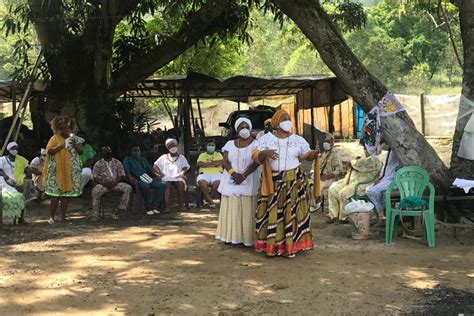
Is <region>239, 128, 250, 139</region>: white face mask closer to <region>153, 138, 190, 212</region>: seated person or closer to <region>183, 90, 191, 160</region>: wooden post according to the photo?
<region>153, 138, 190, 212</region>: seated person

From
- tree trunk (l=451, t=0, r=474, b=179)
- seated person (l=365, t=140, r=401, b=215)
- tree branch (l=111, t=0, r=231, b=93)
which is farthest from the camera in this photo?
tree branch (l=111, t=0, r=231, b=93)

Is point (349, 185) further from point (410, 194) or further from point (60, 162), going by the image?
point (60, 162)

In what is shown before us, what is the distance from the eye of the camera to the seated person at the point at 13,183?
776 cm

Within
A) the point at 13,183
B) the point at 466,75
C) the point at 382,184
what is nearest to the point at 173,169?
the point at 13,183

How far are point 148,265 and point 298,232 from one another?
1617mm

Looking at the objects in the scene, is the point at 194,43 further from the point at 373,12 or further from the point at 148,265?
the point at 373,12

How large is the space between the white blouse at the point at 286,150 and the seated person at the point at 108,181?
3412 millimetres

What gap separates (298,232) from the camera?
19.9 feet

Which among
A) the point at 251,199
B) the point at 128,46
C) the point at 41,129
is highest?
the point at 128,46

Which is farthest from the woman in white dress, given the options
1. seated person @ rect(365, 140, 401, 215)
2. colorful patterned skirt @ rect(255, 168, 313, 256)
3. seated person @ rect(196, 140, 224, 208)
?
seated person @ rect(196, 140, 224, 208)

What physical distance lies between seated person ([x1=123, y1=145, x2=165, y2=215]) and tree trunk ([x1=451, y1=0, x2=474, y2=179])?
442 cm

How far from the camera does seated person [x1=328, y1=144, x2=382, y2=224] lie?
7.77 metres


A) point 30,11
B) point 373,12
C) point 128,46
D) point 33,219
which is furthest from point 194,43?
point 373,12

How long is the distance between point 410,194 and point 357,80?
1662mm
